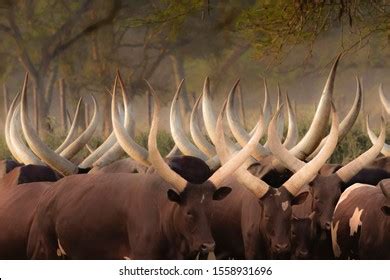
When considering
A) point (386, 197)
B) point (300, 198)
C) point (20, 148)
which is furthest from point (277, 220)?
point (20, 148)

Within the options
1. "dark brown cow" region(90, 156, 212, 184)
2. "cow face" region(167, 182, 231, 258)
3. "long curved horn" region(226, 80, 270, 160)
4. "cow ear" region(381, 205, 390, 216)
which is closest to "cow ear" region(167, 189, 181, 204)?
"cow face" region(167, 182, 231, 258)

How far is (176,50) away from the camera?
1139 inches

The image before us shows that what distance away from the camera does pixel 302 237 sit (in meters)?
8.13

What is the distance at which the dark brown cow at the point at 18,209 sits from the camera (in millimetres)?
8680

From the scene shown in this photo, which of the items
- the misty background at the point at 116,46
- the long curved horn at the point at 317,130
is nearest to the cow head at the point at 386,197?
the long curved horn at the point at 317,130

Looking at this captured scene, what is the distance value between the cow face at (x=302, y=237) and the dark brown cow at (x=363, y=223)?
36 centimetres

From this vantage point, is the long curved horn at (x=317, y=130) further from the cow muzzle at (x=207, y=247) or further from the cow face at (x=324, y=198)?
the cow muzzle at (x=207, y=247)

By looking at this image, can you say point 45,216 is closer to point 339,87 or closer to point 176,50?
point 176,50

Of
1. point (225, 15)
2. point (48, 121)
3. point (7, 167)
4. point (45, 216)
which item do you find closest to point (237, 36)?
point (225, 15)

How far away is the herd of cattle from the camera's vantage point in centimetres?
760

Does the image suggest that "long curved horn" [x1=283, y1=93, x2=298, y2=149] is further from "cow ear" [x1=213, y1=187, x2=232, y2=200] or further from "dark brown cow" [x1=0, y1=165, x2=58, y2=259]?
"cow ear" [x1=213, y1=187, x2=232, y2=200]

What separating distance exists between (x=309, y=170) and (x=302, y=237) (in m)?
0.40
